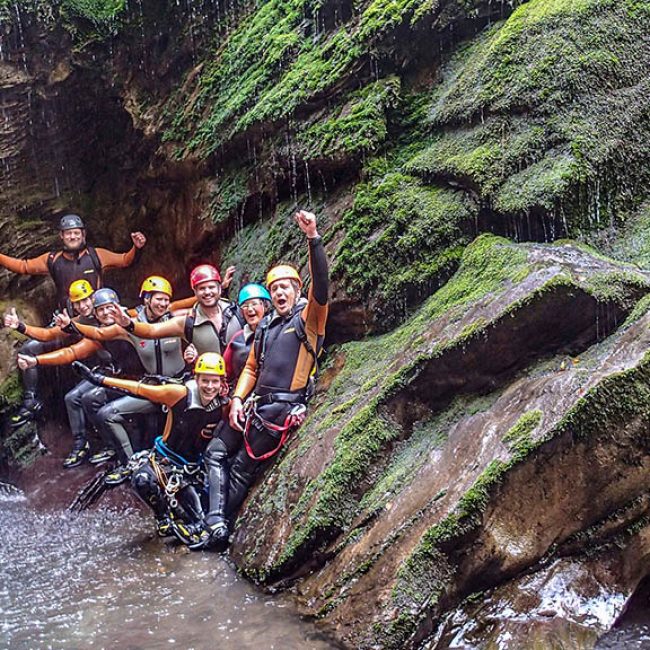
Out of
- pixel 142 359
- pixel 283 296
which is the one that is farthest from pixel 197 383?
pixel 142 359

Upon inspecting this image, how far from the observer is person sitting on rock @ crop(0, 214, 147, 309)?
9281 millimetres

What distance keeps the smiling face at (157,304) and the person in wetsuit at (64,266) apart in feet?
5.49

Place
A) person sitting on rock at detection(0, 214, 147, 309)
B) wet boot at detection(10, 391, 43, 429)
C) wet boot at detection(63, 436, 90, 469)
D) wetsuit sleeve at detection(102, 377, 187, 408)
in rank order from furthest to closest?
1. person sitting on rock at detection(0, 214, 147, 309)
2. wet boot at detection(10, 391, 43, 429)
3. wet boot at detection(63, 436, 90, 469)
4. wetsuit sleeve at detection(102, 377, 187, 408)

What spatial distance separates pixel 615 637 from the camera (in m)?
3.89

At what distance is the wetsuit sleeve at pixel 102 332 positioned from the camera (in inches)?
306

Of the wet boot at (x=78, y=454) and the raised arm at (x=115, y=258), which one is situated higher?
the raised arm at (x=115, y=258)

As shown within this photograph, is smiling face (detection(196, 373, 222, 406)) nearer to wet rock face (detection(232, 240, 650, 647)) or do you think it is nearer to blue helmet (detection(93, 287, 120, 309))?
wet rock face (detection(232, 240, 650, 647))

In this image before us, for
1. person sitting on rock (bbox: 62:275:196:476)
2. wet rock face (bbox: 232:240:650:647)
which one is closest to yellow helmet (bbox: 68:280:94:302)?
person sitting on rock (bbox: 62:275:196:476)

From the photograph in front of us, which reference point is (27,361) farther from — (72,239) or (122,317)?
(122,317)

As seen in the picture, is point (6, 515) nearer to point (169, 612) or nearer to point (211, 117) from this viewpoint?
point (169, 612)

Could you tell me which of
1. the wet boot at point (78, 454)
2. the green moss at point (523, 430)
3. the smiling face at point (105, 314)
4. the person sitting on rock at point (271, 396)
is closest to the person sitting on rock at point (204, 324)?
the smiling face at point (105, 314)

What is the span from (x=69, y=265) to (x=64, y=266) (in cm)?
7

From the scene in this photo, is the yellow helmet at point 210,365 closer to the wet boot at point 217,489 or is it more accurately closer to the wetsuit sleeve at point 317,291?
the wet boot at point 217,489

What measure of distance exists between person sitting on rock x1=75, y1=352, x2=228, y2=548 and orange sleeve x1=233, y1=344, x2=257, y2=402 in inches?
8.6
